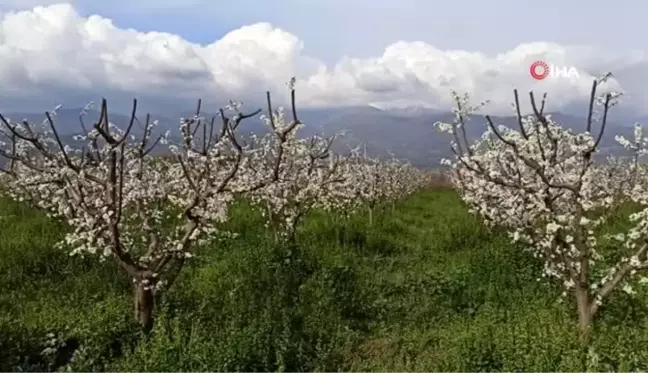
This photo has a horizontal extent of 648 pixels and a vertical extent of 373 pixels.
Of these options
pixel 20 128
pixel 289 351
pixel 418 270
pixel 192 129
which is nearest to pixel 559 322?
pixel 289 351

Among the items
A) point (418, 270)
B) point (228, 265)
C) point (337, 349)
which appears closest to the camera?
point (337, 349)

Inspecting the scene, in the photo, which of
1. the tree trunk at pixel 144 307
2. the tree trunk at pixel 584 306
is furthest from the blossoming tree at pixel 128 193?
the tree trunk at pixel 584 306

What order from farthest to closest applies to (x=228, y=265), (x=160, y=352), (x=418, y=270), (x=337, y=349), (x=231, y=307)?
(x=418, y=270) → (x=228, y=265) → (x=231, y=307) → (x=337, y=349) → (x=160, y=352)

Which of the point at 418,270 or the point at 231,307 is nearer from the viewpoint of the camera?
the point at 231,307

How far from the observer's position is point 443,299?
11.0 meters

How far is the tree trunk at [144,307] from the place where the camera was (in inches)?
360

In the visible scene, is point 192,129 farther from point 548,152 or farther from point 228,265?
point 548,152

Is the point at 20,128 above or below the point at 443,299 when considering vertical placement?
above

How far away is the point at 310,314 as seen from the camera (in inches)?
395

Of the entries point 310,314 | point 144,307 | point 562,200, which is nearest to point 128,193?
point 144,307

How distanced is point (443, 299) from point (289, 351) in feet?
12.1

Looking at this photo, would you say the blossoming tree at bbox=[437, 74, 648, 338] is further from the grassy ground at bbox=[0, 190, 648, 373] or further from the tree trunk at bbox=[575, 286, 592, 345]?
the grassy ground at bbox=[0, 190, 648, 373]

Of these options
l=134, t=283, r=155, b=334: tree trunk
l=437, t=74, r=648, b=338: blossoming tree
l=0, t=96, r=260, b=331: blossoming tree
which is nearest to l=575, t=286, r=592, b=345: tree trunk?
l=437, t=74, r=648, b=338: blossoming tree

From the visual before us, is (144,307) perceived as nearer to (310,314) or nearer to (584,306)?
(310,314)
